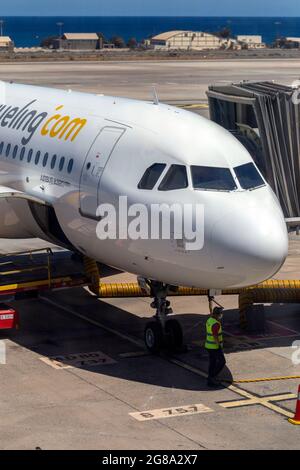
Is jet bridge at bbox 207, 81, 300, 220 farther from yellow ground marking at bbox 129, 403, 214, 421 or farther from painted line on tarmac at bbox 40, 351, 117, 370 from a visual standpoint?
yellow ground marking at bbox 129, 403, 214, 421

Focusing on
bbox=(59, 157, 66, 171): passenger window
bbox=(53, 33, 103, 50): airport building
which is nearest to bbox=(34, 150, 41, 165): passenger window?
bbox=(59, 157, 66, 171): passenger window

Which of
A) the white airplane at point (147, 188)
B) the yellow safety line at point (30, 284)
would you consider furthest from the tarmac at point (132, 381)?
the white airplane at point (147, 188)

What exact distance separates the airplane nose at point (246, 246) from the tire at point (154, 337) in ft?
8.72

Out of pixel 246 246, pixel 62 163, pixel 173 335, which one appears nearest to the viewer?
pixel 246 246

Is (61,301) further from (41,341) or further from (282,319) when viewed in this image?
(282,319)

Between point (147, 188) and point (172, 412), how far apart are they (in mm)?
4747

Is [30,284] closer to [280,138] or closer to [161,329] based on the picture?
[161,329]

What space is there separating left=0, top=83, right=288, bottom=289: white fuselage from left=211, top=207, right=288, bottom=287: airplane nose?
19mm

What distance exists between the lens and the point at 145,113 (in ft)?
73.2

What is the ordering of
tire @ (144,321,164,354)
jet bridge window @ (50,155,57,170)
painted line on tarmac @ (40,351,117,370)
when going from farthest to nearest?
1. jet bridge window @ (50,155,57,170)
2. tire @ (144,321,164,354)
3. painted line on tarmac @ (40,351,117,370)

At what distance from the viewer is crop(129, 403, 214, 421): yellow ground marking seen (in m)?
17.9

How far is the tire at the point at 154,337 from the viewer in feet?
70.1

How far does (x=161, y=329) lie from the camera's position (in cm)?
2138

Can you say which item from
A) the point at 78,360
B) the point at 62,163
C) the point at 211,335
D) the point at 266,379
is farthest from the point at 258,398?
the point at 62,163
